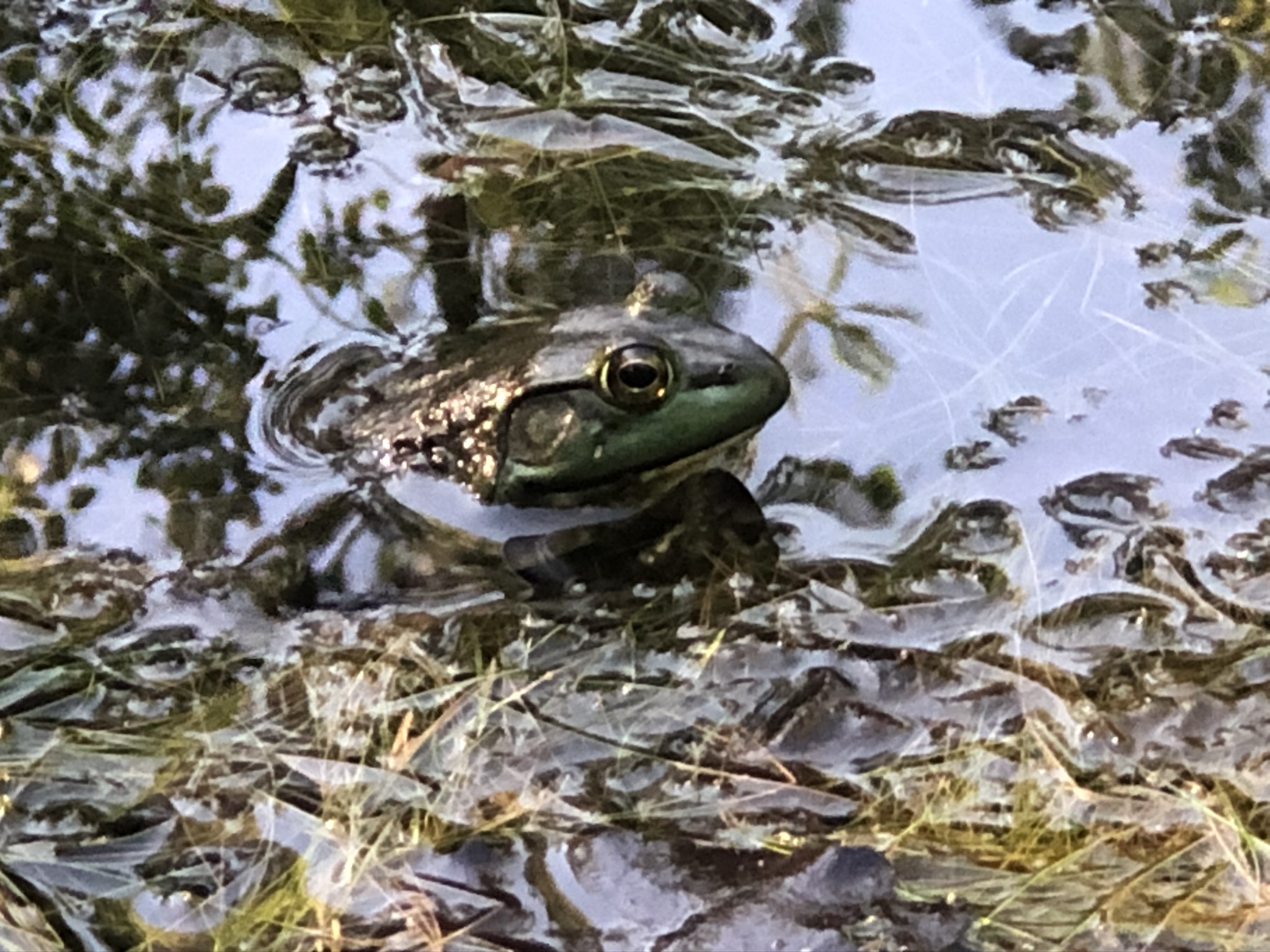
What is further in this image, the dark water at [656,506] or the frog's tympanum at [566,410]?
the frog's tympanum at [566,410]

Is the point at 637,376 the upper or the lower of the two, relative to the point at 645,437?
upper

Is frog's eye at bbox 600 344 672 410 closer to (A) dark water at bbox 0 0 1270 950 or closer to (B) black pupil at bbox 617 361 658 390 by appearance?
(B) black pupil at bbox 617 361 658 390

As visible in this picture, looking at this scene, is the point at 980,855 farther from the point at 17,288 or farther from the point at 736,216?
the point at 17,288

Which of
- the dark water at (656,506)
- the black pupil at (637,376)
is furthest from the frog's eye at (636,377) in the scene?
the dark water at (656,506)

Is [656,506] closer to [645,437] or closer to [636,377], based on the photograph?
[645,437]

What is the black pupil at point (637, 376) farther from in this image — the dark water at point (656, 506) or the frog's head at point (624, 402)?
the dark water at point (656, 506)

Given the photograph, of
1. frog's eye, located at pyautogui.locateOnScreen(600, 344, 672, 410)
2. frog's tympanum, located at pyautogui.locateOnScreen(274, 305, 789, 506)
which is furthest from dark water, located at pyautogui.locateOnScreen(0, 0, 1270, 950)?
frog's eye, located at pyautogui.locateOnScreen(600, 344, 672, 410)

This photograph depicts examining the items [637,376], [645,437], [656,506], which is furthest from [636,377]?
[656,506]
